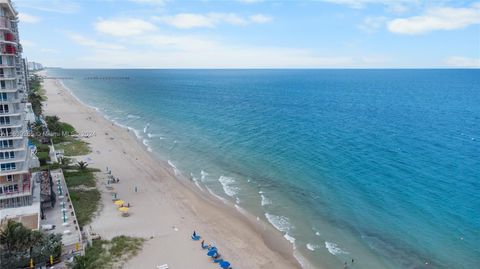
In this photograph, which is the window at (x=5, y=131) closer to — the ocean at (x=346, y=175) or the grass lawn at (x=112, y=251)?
the grass lawn at (x=112, y=251)

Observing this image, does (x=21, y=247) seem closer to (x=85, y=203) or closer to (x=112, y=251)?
(x=112, y=251)

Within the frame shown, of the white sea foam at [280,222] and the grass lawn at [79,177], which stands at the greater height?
the grass lawn at [79,177]

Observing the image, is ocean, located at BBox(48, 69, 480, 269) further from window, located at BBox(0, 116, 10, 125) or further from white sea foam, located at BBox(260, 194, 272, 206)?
window, located at BBox(0, 116, 10, 125)

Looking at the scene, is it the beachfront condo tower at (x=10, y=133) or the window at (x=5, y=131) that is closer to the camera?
the beachfront condo tower at (x=10, y=133)

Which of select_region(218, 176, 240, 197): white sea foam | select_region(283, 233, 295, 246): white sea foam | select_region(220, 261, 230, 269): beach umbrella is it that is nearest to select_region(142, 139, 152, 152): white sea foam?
select_region(218, 176, 240, 197): white sea foam

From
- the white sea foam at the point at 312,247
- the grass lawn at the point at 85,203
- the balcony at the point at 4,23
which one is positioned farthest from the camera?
the grass lawn at the point at 85,203

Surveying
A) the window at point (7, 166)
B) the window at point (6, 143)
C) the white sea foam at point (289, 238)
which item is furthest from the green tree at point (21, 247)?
the white sea foam at point (289, 238)
